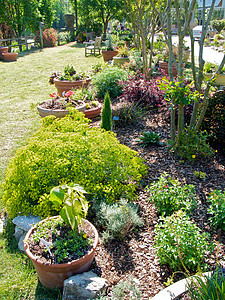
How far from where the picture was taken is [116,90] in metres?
7.39

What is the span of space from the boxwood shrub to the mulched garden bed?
1.45ft

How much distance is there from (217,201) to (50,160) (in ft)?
6.36

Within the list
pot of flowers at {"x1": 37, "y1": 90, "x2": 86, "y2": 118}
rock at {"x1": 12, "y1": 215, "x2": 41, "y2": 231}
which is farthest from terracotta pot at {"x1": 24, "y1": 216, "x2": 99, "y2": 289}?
pot of flowers at {"x1": 37, "y1": 90, "x2": 86, "y2": 118}

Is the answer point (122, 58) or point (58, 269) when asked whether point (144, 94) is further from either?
point (122, 58)

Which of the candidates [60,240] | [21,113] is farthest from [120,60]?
[60,240]

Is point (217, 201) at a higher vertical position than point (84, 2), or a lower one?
lower

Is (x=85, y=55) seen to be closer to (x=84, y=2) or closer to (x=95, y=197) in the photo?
(x=84, y=2)

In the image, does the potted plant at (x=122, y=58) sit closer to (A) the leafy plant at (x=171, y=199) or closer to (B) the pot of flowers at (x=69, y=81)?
(B) the pot of flowers at (x=69, y=81)

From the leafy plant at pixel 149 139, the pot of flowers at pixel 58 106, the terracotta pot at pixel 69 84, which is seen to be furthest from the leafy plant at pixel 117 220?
the terracotta pot at pixel 69 84

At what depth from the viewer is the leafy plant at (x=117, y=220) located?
2943 mm

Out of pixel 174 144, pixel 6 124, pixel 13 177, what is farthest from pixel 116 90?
pixel 13 177

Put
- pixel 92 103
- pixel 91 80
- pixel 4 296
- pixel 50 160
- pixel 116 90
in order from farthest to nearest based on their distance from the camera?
pixel 91 80, pixel 116 90, pixel 92 103, pixel 50 160, pixel 4 296

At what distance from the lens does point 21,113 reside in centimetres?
747

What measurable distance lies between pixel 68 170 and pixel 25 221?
0.76 m
